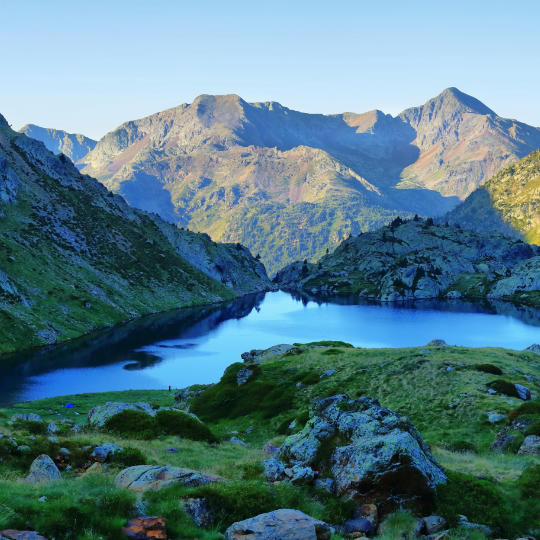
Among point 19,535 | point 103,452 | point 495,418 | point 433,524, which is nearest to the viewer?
point 19,535

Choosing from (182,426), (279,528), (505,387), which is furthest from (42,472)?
(505,387)

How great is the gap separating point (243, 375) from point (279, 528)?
55874 millimetres

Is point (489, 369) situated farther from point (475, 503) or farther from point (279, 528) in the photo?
point (279, 528)

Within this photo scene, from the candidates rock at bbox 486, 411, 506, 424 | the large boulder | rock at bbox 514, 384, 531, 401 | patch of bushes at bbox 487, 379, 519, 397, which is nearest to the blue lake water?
patch of bushes at bbox 487, 379, 519, 397

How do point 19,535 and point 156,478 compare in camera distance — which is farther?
point 156,478

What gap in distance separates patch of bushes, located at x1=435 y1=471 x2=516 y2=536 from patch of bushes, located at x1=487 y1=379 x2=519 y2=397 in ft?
98.3

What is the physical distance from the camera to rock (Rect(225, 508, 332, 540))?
15.7m

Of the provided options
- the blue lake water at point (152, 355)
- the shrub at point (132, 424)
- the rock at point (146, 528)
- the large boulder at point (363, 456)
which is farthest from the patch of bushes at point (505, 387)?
the blue lake water at point (152, 355)

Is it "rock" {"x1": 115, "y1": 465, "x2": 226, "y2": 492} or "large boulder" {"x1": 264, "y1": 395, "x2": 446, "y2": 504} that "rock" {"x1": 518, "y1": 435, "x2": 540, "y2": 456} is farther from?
"rock" {"x1": 115, "y1": 465, "x2": 226, "y2": 492}

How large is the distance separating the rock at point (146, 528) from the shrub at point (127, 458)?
9.12 metres

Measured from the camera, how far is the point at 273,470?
23719 millimetres

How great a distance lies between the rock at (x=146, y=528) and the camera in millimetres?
15256

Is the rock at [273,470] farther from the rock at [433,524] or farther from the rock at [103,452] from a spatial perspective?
the rock at [103,452]

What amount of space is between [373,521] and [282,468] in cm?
582
